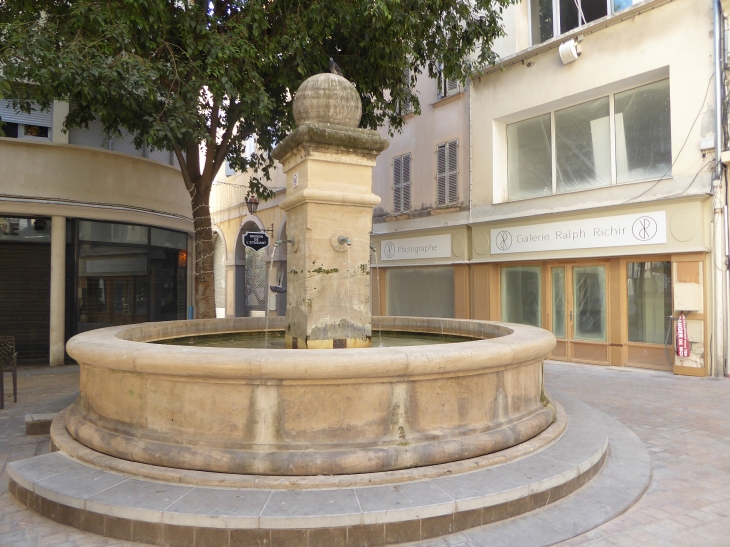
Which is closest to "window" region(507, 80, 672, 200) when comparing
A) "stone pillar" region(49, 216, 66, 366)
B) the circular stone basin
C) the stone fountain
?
the stone fountain

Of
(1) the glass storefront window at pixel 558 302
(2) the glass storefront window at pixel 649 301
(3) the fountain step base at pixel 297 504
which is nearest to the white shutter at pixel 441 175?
(1) the glass storefront window at pixel 558 302

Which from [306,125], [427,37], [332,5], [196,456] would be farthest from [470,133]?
[196,456]

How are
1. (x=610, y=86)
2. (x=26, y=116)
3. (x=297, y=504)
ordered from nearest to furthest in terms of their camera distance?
1. (x=297, y=504)
2. (x=610, y=86)
3. (x=26, y=116)

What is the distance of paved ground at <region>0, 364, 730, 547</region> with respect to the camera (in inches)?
132

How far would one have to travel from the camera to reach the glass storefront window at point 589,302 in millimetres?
11164

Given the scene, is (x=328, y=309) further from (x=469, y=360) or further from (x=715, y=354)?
(x=715, y=354)

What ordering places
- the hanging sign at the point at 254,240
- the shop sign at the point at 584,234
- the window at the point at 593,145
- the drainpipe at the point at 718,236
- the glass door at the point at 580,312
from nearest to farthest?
the drainpipe at the point at 718,236 < the shop sign at the point at 584,234 < the window at the point at 593,145 < the glass door at the point at 580,312 < the hanging sign at the point at 254,240

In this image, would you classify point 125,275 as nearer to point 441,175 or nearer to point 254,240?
point 254,240

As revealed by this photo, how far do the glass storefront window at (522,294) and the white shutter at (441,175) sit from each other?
2611 millimetres

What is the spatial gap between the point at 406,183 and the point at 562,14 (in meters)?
5.68

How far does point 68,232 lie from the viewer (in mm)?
11516

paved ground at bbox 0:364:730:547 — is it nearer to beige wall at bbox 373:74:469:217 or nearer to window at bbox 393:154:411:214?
beige wall at bbox 373:74:469:217

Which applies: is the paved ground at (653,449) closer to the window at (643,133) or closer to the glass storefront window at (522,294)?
the glass storefront window at (522,294)

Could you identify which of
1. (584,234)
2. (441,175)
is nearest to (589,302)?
(584,234)
